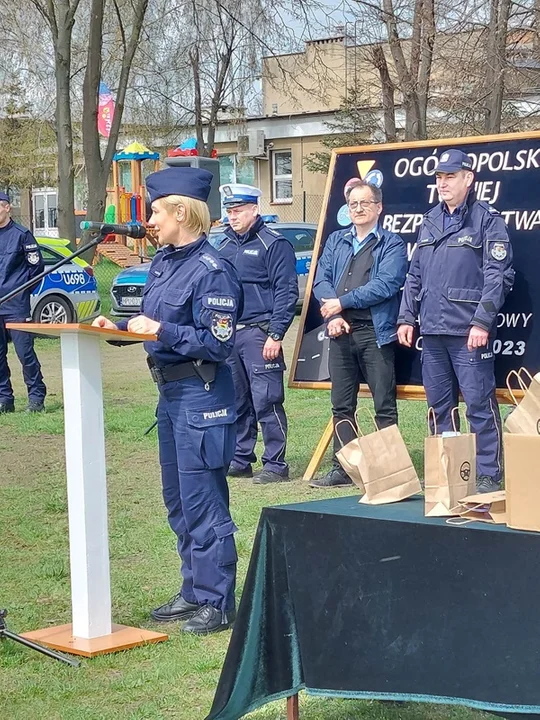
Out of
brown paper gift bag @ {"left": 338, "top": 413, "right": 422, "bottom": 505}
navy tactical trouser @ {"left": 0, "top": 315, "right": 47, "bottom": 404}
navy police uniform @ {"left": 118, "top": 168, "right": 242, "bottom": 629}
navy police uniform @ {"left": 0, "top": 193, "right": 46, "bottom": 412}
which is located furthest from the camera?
navy tactical trouser @ {"left": 0, "top": 315, "right": 47, "bottom": 404}

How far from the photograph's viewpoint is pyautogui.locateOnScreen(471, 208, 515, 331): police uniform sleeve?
6.58m

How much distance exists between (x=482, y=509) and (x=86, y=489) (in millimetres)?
1823

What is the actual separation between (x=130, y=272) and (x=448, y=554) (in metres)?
17.1

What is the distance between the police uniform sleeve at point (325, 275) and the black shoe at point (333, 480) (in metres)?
1.23

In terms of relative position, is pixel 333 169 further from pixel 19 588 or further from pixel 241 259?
pixel 19 588

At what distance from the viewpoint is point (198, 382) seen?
453 centimetres

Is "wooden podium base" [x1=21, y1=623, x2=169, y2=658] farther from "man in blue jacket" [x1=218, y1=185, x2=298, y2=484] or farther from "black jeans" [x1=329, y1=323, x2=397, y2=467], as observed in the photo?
"man in blue jacket" [x1=218, y1=185, x2=298, y2=484]

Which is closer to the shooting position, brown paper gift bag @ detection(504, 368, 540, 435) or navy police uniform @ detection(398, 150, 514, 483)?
brown paper gift bag @ detection(504, 368, 540, 435)

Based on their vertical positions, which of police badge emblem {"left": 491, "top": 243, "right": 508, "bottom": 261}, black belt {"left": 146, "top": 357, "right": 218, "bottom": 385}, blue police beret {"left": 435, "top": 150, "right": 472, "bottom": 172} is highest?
blue police beret {"left": 435, "top": 150, "right": 472, "bottom": 172}

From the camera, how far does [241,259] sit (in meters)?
7.50

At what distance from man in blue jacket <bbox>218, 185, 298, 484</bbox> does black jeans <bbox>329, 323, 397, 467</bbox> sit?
43cm

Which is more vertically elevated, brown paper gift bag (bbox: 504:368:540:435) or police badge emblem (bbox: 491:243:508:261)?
police badge emblem (bbox: 491:243:508:261)

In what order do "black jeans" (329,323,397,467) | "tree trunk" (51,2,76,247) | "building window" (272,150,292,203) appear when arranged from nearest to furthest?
"black jeans" (329,323,397,467) → "tree trunk" (51,2,76,247) → "building window" (272,150,292,203)

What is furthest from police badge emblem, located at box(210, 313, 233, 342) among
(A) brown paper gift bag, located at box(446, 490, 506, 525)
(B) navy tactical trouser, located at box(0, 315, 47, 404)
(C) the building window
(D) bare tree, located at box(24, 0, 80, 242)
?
(C) the building window
